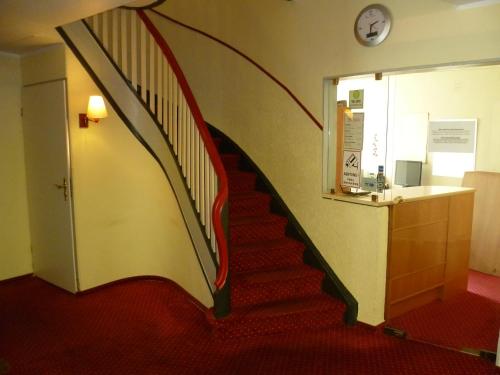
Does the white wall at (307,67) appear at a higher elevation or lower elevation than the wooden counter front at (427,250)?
higher

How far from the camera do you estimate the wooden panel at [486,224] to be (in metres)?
4.34

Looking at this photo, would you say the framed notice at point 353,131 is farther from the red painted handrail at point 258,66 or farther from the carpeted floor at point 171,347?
the carpeted floor at point 171,347

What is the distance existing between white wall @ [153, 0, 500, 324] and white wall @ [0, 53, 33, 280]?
202 cm

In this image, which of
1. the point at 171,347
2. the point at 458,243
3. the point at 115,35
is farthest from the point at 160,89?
the point at 458,243

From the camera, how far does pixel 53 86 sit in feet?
11.9

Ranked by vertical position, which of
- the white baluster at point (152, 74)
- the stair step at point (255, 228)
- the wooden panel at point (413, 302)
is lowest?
the wooden panel at point (413, 302)

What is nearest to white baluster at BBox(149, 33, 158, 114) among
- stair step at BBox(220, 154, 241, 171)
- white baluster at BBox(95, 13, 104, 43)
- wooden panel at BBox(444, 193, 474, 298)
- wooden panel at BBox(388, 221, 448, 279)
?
white baluster at BBox(95, 13, 104, 43)

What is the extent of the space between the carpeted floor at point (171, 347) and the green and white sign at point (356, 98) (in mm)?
Result: 1918

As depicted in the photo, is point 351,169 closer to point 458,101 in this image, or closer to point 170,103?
point 170,103

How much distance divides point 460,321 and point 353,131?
192cm

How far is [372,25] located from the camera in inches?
119

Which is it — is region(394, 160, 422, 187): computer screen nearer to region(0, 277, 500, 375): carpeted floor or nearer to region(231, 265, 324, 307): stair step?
region(231, 265, 324, 307): stair step

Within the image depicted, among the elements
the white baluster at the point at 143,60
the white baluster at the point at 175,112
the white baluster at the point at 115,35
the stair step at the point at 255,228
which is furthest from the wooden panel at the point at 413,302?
the white baluster at the point at 115,35

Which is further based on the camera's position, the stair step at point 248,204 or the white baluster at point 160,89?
the stair step at point 248,204
